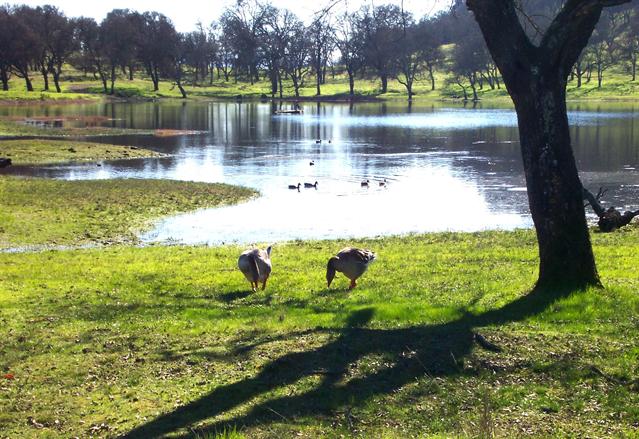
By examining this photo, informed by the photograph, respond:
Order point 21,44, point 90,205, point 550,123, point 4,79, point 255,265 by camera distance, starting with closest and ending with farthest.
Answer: point 550,123, point 255,265, point 90,205, point 21,44, point 4,79

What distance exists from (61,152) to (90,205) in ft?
68.2

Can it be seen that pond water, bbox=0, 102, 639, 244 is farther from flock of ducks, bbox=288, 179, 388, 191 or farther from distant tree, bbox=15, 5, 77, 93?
distant tree, bbox=15, 5, 77, 93

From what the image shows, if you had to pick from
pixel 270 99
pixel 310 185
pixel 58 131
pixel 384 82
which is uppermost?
pixel 384 82

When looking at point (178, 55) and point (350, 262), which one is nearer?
point (350, 262)

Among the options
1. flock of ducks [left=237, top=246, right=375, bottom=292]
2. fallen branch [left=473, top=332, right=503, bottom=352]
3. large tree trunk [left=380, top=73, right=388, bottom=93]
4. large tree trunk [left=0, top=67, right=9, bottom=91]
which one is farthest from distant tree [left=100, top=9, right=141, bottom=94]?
fallen branch [left=473, top=332, right=503, bottom=352]

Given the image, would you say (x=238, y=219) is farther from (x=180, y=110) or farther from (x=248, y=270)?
(x=180, y=110)

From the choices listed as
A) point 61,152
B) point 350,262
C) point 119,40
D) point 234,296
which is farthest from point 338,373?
point 119,40

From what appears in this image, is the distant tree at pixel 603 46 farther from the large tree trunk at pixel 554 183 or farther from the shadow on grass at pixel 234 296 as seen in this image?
the large tree trunk at pixel 554 183

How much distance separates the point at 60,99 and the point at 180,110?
22473mm

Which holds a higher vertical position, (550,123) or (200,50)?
(200,50)

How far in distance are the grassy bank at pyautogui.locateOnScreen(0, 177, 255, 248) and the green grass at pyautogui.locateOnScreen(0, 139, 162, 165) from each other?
33.3 feet

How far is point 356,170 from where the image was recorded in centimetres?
4647

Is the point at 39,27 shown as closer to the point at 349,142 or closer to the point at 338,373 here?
the point at 349,142

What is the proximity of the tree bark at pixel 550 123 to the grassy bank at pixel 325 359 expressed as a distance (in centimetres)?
71
